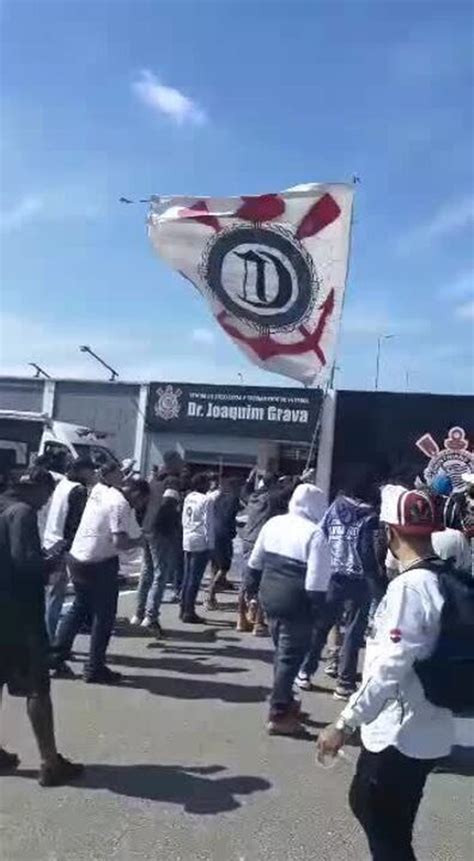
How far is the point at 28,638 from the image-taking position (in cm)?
507

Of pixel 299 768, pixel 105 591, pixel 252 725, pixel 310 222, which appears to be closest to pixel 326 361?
pixel 310 222

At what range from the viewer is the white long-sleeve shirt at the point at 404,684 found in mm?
3293

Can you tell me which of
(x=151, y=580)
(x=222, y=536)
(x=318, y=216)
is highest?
(x=318, y=216)

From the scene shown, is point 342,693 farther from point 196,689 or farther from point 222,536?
point 222,536

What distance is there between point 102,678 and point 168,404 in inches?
630

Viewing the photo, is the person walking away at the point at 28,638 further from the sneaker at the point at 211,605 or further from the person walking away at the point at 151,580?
the sneaker at the point at 211,605

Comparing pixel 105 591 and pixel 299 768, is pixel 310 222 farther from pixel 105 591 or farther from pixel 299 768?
pixel 299 768

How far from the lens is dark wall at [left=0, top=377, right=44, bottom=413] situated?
27.9 m

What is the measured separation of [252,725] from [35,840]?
245 centimetres

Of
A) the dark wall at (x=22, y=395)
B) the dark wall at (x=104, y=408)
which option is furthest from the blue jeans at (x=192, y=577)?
the dark wall at (x=22, y=395)

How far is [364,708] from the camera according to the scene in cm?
331

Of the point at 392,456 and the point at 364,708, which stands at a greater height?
the point at 392,456

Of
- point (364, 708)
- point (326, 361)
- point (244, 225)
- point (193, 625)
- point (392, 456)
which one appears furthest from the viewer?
point (392, 456)

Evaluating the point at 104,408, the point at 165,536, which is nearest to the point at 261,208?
the point at 165,536
